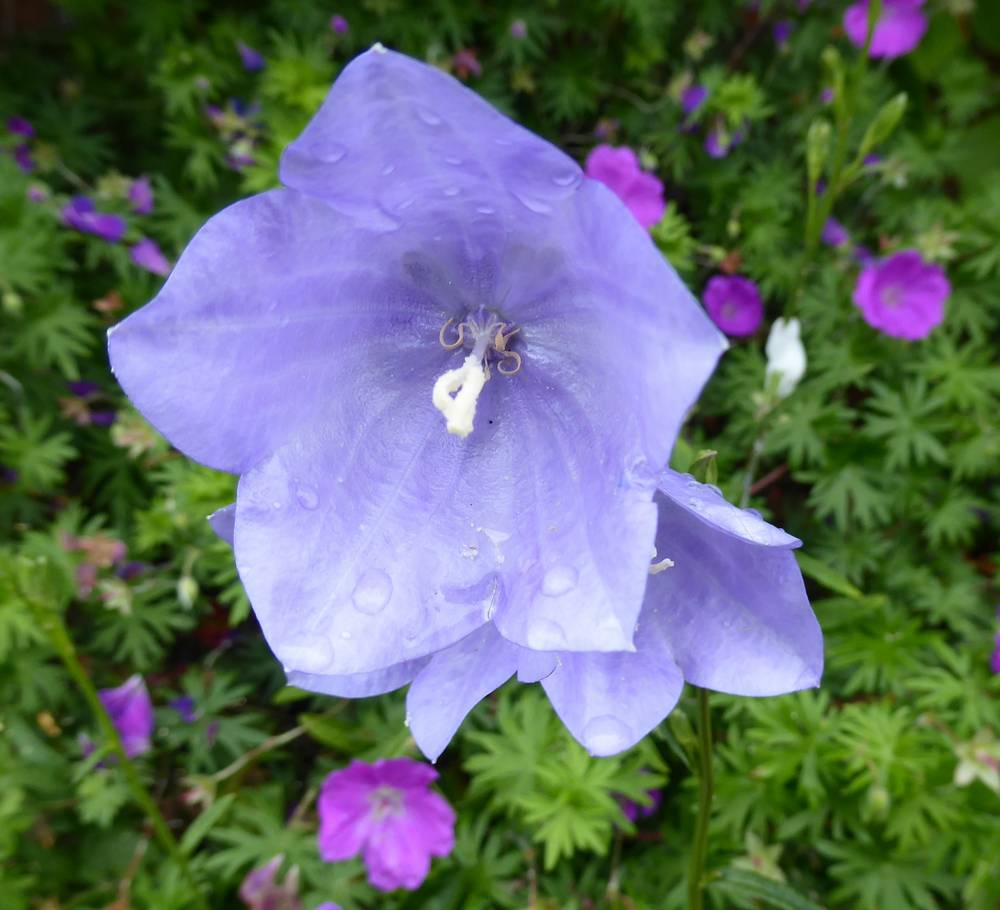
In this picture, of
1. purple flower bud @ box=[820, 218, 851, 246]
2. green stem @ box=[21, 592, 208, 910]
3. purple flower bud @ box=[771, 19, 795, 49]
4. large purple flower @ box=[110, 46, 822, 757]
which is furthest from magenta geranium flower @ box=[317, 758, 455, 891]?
purple flower bud @ box=[771, 19, 795, 49]

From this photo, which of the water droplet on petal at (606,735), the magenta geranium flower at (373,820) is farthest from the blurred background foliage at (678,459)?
the water droplet on petal at (606,735)

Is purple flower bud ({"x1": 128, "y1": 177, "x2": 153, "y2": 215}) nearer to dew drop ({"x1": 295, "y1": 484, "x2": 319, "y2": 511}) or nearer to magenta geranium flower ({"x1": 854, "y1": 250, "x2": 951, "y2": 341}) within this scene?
dew drop ({"x1": 295, "y1": 484, "x2": 319, "y2": 511})

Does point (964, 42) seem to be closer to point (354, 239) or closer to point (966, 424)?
point (966, 424)

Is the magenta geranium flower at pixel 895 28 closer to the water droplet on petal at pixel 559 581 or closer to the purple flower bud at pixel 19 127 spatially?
the water droplet on petal at pixel 559 581

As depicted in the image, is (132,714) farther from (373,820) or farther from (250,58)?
(250,58)

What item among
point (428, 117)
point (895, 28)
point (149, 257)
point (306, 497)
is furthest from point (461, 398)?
point (895, 28)

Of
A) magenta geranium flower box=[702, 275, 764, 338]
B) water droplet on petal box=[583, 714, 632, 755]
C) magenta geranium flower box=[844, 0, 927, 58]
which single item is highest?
magenta geranium flower box=[844, 0, 927, 58]
